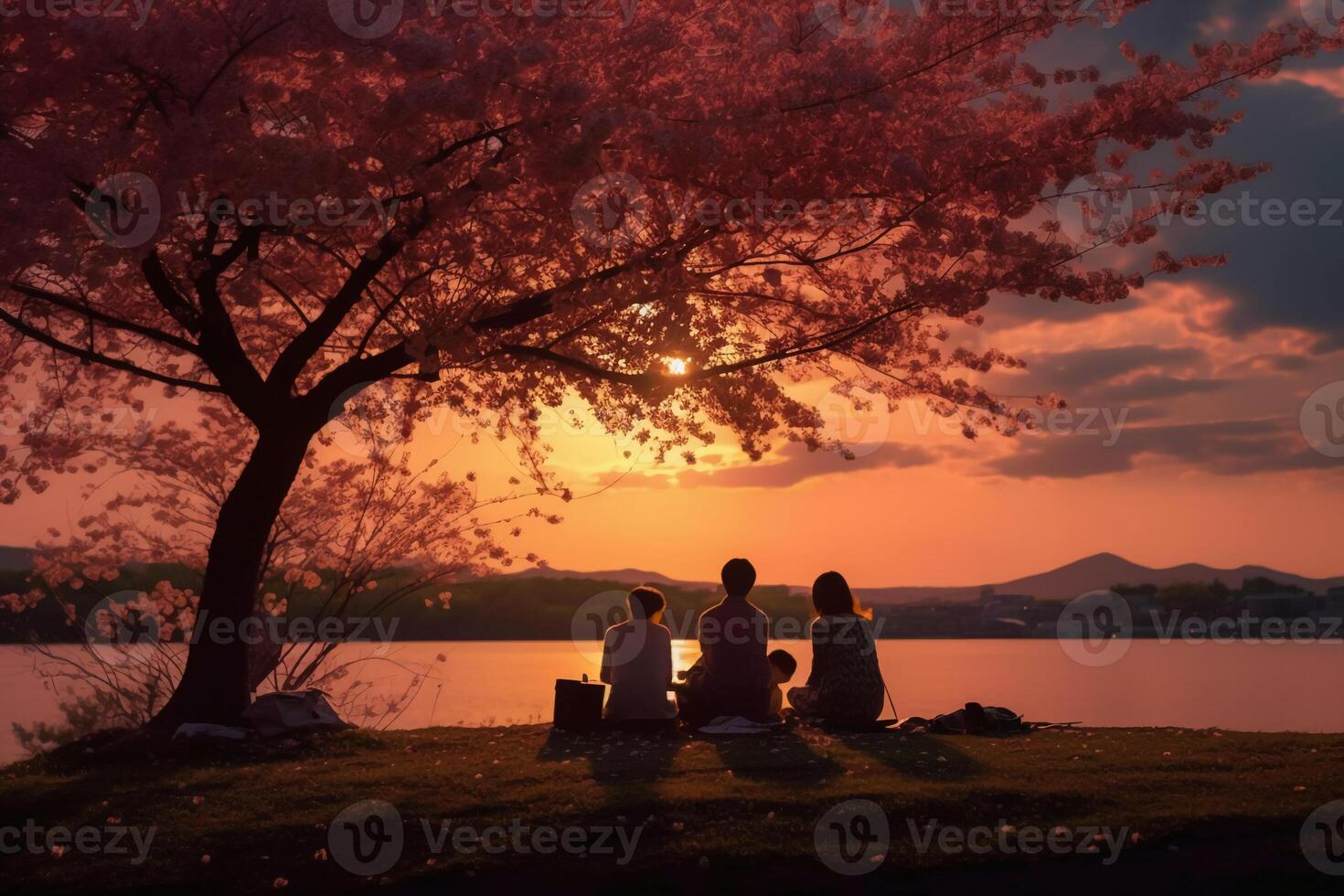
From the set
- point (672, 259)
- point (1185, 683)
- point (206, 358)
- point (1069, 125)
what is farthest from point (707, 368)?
point (1185, 683)

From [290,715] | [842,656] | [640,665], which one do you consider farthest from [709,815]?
[290,715]

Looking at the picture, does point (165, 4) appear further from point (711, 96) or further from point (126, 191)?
point (711, 96)

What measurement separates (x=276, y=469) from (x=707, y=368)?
5848 mm

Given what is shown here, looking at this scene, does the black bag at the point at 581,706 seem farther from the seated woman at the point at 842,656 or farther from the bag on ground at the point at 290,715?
the bag on ground at the point at 290,715

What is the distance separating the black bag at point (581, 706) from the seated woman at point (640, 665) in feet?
0.67

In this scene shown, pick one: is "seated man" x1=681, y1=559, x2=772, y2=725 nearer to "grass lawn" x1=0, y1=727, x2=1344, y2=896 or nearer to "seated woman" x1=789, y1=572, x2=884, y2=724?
"seated woman" x1=789, y1=572, x2=884, y2=724

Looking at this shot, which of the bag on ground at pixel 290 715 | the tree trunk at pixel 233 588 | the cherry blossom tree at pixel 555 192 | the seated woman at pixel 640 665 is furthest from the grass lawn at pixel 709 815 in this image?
the cherry blossom tree at pixel 555 192

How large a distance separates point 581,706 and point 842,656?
130 inches

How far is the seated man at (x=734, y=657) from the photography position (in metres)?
15.0

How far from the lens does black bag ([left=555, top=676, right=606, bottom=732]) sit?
51.6 feet

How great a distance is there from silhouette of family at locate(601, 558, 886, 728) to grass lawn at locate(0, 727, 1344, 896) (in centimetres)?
104

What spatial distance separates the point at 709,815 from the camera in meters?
10.1

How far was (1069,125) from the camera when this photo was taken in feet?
47.5

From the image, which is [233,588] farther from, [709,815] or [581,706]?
[709,815]
